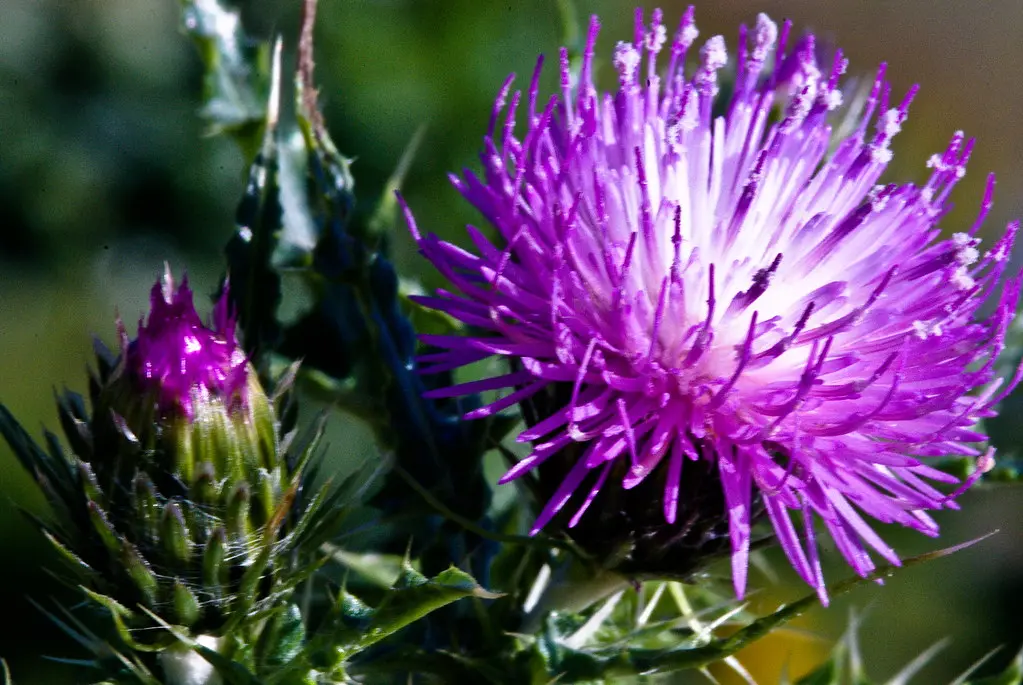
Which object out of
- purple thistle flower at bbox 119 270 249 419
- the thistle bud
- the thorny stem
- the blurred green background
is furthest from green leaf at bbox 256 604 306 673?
the blurred green background

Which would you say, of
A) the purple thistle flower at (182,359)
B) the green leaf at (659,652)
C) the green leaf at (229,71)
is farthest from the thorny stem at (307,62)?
the green leaf at (659,652)

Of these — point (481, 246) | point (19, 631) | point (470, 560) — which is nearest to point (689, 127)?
point (481, 246)

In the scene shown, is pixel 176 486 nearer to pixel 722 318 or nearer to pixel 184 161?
pixel 722 318

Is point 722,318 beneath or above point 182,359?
beneath

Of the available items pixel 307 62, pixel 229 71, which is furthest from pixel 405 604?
pixel 229 71

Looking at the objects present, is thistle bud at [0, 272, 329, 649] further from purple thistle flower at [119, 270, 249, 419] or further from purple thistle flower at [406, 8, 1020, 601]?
purple thistle flower at [406, 8, 1020, 601]
